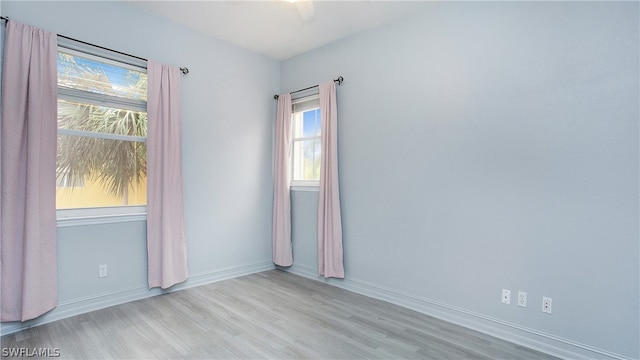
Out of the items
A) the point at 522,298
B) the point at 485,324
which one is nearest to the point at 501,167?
the point at 522,298

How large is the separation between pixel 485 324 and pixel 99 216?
11.4 ft

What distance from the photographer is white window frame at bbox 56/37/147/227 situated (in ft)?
8.93

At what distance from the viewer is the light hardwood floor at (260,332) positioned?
2.20 metres

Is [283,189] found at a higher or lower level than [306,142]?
lower

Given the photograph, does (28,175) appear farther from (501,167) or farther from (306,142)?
(501,167)

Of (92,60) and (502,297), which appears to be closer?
(502,297)

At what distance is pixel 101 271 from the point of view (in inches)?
114

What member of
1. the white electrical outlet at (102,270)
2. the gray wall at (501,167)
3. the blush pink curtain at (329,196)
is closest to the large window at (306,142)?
the blush pink curtain at (329,196)

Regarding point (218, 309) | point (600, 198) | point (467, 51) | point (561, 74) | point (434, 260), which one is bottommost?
point (218, 309)

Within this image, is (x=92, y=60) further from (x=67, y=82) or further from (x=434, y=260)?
(x=434, y=260)

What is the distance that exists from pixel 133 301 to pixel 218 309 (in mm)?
882

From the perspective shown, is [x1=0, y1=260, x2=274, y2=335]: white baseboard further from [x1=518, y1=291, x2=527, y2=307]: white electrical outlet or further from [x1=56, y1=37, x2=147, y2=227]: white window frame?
[x1=518, y1=291, x2=527, y2=307]: white electrical outlet

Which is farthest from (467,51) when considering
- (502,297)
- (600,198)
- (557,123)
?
(502,297)

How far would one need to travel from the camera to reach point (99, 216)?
2891mm
